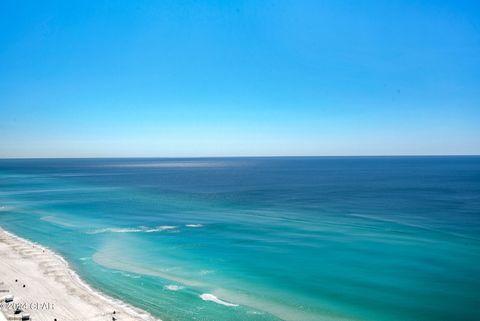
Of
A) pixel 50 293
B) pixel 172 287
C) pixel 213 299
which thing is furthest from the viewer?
pixel 172 287

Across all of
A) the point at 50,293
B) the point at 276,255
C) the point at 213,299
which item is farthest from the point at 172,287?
the point at 276,255

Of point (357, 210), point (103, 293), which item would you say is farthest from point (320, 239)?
point (103, 293)

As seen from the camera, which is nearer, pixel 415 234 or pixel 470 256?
pixel 470 256

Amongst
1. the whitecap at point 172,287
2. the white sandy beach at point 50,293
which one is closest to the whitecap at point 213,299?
the whitecap at point 172,287

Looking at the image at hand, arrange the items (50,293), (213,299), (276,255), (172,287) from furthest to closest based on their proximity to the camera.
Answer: (276,255) → (172,287) → (213,299) → (50,293)

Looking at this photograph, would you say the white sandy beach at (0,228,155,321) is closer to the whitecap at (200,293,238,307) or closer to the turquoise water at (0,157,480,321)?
the turquoise water at (0,157,480,321)

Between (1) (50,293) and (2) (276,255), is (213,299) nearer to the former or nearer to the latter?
(2) (276,255)

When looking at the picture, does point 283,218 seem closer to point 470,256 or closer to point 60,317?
point 470,256

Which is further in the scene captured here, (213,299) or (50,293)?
(213,299)

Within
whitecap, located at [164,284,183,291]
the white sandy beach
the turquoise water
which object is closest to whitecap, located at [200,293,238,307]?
the turquoise water

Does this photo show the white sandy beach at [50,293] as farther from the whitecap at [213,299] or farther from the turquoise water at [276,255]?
the whitecap at [213,299]
